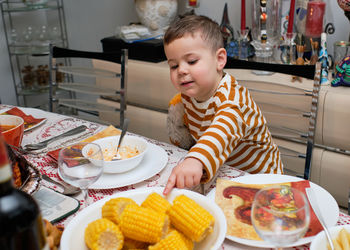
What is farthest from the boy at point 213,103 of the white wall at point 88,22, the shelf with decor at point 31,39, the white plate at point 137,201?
the shelf with decor at point 31,39

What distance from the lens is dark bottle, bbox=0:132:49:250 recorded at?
0.39m

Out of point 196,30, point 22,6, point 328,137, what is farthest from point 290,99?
point 22,6

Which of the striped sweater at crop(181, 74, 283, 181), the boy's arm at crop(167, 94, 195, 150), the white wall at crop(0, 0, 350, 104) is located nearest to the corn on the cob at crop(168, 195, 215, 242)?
the striped sweater at crop(181, 74, 283, 181)

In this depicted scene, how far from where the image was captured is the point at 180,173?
813 millimetres

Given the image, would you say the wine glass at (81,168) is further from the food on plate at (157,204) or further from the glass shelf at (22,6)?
the glass shelf at (22,6)

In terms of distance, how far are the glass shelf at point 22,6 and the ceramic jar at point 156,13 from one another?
40.4 inches

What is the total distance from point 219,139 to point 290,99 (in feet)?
2.70

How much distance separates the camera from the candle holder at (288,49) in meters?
1.84

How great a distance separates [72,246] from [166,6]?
1869 mm

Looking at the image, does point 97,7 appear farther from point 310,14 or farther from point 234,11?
Result: point 310,14

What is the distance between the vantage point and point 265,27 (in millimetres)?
1950

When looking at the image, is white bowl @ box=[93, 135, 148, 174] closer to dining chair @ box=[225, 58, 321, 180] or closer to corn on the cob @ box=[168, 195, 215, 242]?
corn on the cob @ box=[168, 195, 215, 242]

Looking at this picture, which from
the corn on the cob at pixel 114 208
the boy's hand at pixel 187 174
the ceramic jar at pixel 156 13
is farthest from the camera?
the ceramic jar at pixel 156 13

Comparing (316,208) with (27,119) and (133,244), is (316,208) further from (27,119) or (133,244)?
(27,119)
